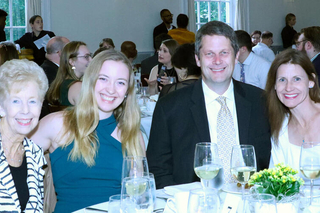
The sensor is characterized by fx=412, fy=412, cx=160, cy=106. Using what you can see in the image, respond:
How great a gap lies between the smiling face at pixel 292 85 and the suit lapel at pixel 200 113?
47 cm

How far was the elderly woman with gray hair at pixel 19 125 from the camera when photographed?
182 centimetres

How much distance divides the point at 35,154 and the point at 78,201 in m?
0.33

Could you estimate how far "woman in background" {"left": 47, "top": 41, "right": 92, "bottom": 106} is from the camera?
3826 millimetres

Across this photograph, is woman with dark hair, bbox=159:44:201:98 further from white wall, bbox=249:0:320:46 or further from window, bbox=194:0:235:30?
white wall, bbox=249:0:320:46

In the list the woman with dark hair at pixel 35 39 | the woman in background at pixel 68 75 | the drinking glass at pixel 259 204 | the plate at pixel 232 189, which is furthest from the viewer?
the woman with dark hair at pixel 35 39

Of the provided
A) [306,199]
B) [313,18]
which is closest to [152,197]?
[306,199]

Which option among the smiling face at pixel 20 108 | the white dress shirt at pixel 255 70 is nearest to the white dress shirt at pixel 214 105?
the smiling face at pixel 20 108

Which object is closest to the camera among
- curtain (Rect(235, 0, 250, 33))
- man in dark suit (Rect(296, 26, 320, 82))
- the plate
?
the plate

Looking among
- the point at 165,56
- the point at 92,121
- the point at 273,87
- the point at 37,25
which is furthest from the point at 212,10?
the point at 92,121

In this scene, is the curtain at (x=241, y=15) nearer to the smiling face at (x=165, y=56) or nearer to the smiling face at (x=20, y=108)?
the smiling face at (x=165, y=56)

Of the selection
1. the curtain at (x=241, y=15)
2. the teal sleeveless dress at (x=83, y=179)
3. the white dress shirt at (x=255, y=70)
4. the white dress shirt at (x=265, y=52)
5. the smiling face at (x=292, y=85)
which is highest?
the curtain at (x=241, y=15)

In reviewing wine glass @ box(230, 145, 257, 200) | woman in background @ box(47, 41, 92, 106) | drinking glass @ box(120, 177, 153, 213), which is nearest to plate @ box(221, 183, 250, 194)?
wine glass @ box(230, 145, 257, 200)

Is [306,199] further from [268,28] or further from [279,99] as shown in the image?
[268,28]

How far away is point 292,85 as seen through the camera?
239 cm
